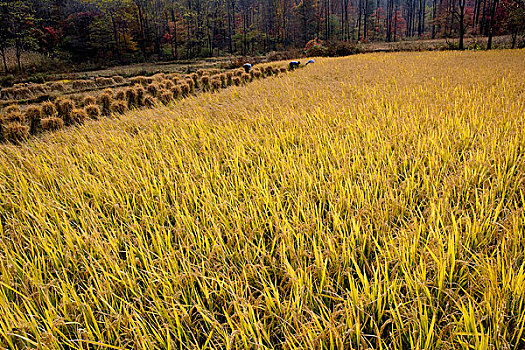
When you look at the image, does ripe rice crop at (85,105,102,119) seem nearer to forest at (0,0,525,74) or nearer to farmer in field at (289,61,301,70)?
farmer in field at (289,61,301,70)

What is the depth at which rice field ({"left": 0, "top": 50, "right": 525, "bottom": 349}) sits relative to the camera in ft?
3.42

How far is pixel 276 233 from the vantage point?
1.52m

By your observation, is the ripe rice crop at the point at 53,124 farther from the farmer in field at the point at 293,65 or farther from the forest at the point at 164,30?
the forest at the point at 164,30

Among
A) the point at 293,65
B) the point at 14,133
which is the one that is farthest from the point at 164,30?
the point at 14,133

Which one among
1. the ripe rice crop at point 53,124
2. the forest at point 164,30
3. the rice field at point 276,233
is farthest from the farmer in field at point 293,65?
the forest at point 164,30

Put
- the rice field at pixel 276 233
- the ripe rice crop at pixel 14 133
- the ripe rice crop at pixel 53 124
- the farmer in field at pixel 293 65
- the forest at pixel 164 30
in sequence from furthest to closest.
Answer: the forest at pixel 164 30, the farmer in field at pixel 293 65, the ripe rice crop at pixel 53 124, the ripe rice crop at pixel 14 133, the rice field at pixel 276 233

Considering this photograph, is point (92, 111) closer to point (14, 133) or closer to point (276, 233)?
point (14, 133)

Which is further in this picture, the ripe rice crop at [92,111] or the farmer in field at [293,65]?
the farmer in field at [293,65]

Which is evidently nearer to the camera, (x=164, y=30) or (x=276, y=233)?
(x=276, y=233)

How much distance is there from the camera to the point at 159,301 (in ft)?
3.80

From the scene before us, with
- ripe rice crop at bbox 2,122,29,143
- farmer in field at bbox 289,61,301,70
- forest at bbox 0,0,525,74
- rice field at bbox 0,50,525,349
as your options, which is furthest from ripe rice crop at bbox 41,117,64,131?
forest at bbox 0,0,525,74

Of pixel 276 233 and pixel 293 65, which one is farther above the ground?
pixel 293 65

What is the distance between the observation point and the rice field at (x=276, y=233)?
1.04m

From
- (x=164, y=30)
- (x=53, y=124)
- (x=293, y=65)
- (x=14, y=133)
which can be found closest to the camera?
(x=14, y=133)
